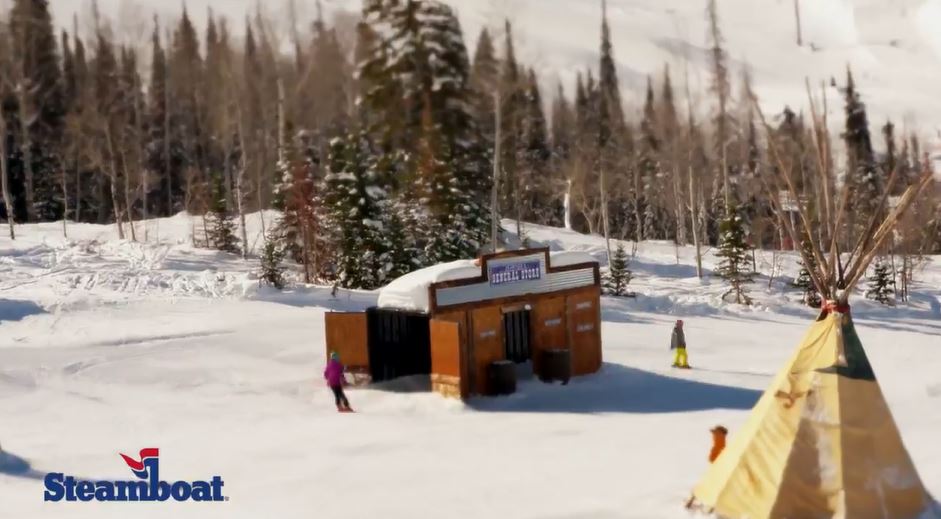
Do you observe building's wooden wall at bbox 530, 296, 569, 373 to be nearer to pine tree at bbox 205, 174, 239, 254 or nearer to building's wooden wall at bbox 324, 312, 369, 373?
building's wooden wall at bbox 324, 312, 369, 373

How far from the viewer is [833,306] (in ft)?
31.4

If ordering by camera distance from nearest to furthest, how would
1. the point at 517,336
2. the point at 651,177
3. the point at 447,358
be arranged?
the point at 447,358 → the point at 517,336 → the point at 651,177

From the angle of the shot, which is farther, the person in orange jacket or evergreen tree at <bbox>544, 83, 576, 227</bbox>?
evergreen tree at <bbox>544, 83, 576, 227</bbox>

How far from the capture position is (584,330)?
18.9 m

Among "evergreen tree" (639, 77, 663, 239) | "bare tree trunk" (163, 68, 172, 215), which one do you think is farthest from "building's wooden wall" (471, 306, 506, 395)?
"evergreen tree" (639, 77, 663, 239)

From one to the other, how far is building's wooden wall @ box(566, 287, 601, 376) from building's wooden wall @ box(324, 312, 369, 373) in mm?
4071

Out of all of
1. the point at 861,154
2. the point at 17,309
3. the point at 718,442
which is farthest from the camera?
the point at 861,154

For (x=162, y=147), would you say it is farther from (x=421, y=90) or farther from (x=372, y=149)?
(x=421, y=90)

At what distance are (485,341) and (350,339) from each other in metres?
2.80

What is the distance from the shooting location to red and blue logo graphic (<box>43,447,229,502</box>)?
1111cm

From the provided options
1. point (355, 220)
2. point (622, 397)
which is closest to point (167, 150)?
point (355, 220)

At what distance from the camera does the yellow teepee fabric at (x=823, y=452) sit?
29.7 feet

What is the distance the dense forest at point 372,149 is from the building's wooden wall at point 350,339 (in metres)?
10.6

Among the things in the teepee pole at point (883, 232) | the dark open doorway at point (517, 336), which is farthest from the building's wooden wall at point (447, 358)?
the teepee pole at point (883, 232)
